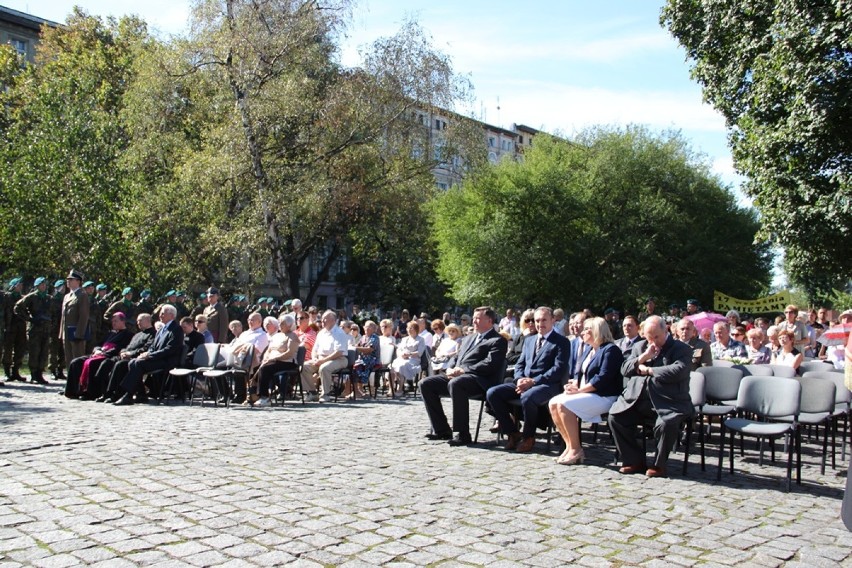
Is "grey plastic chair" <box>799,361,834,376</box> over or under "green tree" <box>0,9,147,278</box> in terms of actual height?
Answer: under

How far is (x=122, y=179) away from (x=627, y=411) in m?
24.2

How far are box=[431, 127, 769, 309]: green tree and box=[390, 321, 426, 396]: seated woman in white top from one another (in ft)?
59.7

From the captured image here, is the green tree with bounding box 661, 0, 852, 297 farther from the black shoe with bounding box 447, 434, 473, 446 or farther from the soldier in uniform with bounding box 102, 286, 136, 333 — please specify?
the soldier in uniform with bounding box 102, 286, 136, 333

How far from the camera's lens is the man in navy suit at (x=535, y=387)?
9.46 meters

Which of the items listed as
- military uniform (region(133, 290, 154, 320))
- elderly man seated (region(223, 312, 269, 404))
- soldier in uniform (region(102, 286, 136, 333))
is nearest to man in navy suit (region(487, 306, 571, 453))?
elderly man seated (region(223, 312, 269, 404))

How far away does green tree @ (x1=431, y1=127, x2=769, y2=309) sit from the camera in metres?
36.3

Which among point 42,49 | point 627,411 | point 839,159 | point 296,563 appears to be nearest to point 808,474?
point 627,411

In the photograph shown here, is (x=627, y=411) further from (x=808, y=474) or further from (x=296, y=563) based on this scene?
(x=296, y=563)

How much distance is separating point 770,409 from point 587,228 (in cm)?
3030

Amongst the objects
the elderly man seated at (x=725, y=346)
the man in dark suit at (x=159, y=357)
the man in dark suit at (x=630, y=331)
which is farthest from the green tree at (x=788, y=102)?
the man in dark suit at (x=159, y=357)

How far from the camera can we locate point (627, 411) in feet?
27.2

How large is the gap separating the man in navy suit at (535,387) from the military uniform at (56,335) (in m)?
11.6

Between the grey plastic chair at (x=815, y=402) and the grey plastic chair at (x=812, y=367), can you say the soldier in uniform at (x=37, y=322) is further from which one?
the grey plastic chair at (x=815, y=402)

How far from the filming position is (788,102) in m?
18.3
